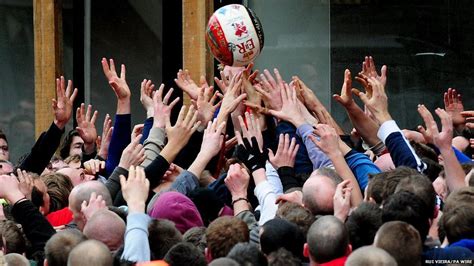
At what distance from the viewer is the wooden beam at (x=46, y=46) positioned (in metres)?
16.0

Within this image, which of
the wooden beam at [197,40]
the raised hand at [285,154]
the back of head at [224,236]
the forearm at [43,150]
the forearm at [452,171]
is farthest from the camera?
the wooden beam at [197,40]

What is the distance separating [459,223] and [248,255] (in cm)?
131

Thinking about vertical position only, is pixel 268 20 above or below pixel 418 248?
above

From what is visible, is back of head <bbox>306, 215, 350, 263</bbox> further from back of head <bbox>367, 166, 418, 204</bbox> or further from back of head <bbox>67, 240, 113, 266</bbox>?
back of head <bbox>67, 240, 113, 266</bbox>

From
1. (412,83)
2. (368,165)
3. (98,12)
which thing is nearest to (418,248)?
(368,165)

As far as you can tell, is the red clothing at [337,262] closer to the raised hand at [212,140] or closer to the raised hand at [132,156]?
the raised hand at [212,140]

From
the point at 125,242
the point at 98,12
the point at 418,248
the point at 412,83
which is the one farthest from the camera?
the point at 98,12

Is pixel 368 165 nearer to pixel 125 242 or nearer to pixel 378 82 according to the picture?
pixel 378 82

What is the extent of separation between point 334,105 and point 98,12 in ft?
12.1

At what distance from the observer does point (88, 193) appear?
8.98 m

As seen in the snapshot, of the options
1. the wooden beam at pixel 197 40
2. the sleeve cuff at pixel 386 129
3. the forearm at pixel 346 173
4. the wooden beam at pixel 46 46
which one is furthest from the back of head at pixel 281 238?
the wooden beam at pixel 46 46

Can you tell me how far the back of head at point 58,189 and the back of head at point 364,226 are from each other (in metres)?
3.39

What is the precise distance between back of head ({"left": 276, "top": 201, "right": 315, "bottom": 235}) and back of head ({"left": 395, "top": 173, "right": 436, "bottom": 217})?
56 cm

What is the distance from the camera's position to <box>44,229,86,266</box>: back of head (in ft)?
25.2
